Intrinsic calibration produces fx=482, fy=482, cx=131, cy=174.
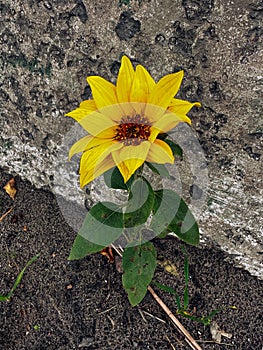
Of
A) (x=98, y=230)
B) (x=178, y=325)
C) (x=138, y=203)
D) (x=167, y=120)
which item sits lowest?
(x=178, y=325)

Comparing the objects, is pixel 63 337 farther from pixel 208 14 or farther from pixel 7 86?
pixel 208 14

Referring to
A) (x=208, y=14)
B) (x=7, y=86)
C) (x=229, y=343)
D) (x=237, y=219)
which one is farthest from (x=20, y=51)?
(x=229, y=343)

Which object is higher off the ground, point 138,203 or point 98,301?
point 138,203

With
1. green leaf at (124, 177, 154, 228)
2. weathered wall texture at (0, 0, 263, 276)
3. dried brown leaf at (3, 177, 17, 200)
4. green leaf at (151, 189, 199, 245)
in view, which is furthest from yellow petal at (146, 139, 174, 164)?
dried brown leaf at (3, 177, 17, 200)

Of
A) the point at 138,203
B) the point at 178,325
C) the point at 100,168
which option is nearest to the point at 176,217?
the point at 138,203

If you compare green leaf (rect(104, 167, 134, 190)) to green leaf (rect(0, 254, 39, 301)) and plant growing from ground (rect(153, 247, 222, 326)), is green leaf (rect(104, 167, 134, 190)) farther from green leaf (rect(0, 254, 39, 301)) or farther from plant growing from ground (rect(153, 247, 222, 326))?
green leaf (rect(0, 254, 39, 301))

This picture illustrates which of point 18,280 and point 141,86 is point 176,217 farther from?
point 18,280
